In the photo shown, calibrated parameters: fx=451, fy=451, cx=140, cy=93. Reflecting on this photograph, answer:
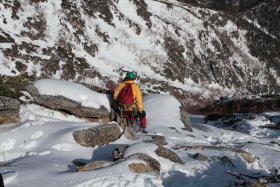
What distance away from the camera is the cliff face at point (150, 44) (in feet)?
110

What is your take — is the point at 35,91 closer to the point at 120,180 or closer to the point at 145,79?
the point at 120,180

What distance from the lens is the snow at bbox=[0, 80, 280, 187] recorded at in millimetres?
7250

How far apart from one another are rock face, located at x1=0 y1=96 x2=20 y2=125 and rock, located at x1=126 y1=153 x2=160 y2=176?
3.70m

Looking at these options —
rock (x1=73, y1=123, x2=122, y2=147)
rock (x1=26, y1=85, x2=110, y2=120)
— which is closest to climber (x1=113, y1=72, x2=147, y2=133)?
rock (x1=26, y1=85, x2=110, y2=120)

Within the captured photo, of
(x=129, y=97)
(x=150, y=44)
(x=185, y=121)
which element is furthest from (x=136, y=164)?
(x=150, y=44)

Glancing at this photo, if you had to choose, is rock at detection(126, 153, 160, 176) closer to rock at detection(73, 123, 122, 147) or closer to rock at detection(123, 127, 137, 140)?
rock at detection(73, 123, 122, 147)

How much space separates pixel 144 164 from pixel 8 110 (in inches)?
162

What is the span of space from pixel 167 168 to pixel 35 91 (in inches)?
193

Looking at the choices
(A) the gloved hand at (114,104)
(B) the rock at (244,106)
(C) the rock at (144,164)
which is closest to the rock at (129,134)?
(A) the gloved hand at (114,104)

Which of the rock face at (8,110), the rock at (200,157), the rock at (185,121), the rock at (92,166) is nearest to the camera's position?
the rock at (92,166)

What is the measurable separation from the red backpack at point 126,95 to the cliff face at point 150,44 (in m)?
16.6

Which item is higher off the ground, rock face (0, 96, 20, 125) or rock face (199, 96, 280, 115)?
rock face (199, 96, 280, 115)

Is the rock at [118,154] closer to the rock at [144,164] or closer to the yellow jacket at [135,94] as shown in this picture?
the rock at [144,164]

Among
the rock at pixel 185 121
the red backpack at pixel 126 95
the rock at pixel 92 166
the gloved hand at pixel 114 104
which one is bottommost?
the rock at pixel 92 166
